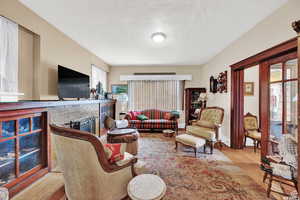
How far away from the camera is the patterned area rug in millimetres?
1800

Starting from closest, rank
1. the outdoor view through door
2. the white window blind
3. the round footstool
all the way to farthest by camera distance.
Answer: the round footstool → the outdoor view through door → the white window blind

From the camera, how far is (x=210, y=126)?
11.0ft

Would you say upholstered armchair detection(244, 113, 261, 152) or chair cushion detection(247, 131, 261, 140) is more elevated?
upholstered armchair detection(244, 113, 261, 152)

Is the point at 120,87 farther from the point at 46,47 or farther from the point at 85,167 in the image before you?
the point at 85,167

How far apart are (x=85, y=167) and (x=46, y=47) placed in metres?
2.37

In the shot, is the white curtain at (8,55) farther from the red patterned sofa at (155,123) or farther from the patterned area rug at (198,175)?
the red patterned sofa at (155,123)

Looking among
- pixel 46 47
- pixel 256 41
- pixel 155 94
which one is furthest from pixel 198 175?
pixel 155 94

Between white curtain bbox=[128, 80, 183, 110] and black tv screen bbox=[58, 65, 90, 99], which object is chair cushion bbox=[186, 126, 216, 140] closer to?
white curtain bbox=[128, 80, 183, 110]

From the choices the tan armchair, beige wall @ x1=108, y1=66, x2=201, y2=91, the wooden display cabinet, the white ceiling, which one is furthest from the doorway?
the wooden display cabinet

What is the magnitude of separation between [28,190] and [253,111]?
5283 mm

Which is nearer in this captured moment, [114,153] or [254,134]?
[114,153]

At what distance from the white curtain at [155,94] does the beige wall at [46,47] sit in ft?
9.30

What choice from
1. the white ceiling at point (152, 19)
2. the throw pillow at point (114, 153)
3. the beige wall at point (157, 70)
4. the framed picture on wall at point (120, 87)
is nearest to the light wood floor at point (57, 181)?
the throw pillow at point (114, 153)

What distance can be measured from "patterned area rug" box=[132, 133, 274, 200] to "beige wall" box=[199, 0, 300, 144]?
1.32 metres
